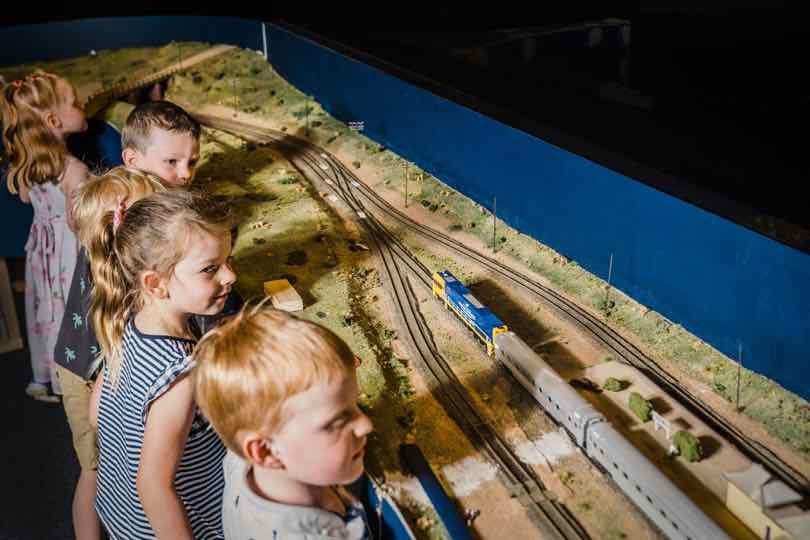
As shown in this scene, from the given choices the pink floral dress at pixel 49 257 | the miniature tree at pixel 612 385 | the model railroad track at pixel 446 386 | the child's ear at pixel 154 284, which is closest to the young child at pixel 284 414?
the child's ear at pixel 154 284

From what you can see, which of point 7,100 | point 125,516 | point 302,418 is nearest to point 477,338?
point 125,516

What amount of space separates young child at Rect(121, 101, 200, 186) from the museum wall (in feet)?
9.00

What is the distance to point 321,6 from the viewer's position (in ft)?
65.0

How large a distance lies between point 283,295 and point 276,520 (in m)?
3.14

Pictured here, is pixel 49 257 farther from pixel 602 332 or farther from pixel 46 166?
pixel 602 332

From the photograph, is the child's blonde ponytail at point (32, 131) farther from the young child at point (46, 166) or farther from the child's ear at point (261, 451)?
the child's ear at point (261, 451)

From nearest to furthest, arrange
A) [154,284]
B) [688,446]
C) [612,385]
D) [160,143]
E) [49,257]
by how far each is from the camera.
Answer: [154,284] → [688,446] → [612,385] → [160,143] → [49,257]

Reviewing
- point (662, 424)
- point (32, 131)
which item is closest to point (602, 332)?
point (662, 424)

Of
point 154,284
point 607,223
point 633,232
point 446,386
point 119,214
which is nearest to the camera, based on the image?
point 154,284

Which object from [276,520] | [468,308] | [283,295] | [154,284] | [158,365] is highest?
[154,284]

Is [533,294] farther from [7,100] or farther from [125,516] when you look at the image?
[7,100]

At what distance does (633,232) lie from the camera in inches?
211

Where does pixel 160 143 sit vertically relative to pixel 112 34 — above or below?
above

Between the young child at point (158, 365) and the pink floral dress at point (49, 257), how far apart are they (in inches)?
91.7
